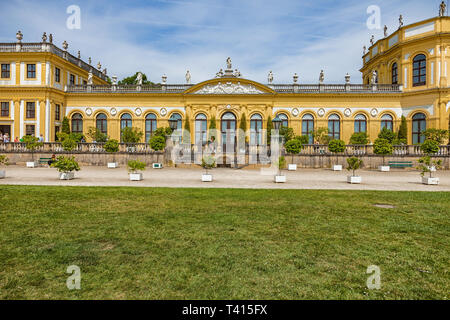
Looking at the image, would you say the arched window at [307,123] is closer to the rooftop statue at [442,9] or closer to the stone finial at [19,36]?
the rooftop statue at [442,9]

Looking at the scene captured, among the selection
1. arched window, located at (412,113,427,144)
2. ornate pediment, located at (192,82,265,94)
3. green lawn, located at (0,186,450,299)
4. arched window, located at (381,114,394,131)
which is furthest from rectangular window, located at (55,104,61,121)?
arched window, located at (412,113,427,144)

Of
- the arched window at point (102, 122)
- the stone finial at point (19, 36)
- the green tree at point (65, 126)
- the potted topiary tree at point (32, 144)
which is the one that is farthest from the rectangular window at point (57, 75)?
the potted topiary tree at point (32, 144)

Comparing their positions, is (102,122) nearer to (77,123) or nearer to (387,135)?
(77,123)

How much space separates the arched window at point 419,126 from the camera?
3070cm

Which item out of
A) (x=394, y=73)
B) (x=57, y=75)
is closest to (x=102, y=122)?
(x=57, y=75)

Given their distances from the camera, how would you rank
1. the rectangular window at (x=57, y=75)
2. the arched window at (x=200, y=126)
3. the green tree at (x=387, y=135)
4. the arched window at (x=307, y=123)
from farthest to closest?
the arched window at (x=200, y=126) < the arched window at (x=307, y=123) < the rectangular window at (x=57, y=75) < the green tree at (x=387, y=135)

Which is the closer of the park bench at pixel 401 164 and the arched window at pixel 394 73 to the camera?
the park bench at pixel 401 164

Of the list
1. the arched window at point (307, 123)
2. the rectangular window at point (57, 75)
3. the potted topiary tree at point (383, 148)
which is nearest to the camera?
the potted topiary tree at point (383, 148)

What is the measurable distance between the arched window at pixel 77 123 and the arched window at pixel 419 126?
38.0 meters

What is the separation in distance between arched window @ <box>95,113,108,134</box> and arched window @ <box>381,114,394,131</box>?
1261 inches

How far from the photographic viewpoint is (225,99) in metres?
33.4

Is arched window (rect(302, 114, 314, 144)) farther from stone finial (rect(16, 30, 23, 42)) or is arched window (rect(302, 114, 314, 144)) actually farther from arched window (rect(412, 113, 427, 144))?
stone finial (rect(16, 30, 23, 42))

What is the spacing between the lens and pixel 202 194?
10102mm
